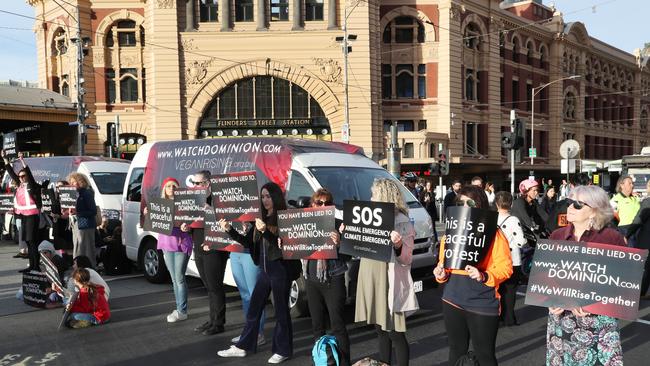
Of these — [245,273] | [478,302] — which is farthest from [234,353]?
[478,302]

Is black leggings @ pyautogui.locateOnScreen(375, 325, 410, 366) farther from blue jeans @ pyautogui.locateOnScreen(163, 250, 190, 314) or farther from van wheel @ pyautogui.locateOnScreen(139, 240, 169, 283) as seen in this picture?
van wheel @ pyautogui.locateOnScreen(139, 240, 169, 283)

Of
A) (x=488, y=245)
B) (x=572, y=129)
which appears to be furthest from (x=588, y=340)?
(x=572, y=129)

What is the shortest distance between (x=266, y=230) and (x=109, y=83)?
3465 cm

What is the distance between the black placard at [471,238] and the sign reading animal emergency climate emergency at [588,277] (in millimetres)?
476

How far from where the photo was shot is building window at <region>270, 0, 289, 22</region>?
35.9 m

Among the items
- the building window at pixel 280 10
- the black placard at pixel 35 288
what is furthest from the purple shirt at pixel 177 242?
the building window at pixel 280 10

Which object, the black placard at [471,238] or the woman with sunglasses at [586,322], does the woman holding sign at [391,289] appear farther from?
the woman with sunglasses at [586,322]

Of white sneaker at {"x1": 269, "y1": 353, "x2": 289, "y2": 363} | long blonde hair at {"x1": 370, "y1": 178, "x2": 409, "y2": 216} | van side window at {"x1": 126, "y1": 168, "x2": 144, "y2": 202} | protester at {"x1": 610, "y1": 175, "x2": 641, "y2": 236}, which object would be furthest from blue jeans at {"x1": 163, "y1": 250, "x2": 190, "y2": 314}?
protester at {"x1": 610, "y1": 175, "x2": 641, "y2": 236}

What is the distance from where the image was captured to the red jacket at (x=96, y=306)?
24.1ft

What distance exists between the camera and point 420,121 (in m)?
38.6

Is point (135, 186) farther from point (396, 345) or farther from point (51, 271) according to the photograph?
point (396, 345)

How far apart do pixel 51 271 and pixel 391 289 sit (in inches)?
216

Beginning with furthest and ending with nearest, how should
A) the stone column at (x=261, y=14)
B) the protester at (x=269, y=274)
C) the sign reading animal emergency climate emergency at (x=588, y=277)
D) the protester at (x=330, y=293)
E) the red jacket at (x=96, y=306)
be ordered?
the stone column at (x=261, y=14) → the red jacket at (x=96, y=306) → the protester at (x=269, y=274) → the protester at (x=330, y=293) → the sign reading animal emergency climate emergency at (x=588, y=277)

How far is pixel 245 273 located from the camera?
636 centimetres
